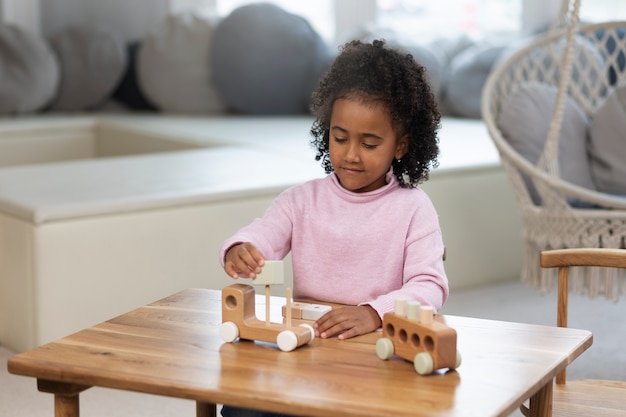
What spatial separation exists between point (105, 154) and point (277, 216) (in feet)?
9.17

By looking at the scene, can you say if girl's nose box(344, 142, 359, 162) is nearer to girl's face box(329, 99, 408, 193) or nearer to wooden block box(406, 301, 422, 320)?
girl's face box(329, 99, 408, 193)

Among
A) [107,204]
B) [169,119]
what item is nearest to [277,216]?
[107,204]

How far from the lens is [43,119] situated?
4195mm

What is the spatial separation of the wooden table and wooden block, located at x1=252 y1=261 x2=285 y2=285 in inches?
3.2

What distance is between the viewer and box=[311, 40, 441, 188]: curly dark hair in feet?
4.84

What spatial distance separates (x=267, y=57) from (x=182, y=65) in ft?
1.32

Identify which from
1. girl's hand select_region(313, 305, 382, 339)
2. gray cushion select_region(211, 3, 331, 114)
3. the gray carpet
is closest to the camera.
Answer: girl's hand select_region(313, 305, 382, 339)

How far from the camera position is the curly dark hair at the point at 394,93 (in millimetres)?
1476

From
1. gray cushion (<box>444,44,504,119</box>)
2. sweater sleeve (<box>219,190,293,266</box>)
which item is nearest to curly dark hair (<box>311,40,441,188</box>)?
sweater sleeve (<box>219,190,293,266</box>)

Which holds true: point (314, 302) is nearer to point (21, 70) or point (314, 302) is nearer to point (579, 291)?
point (579, 291)

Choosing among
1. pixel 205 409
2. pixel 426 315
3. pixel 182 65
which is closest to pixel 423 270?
pixel 426 315

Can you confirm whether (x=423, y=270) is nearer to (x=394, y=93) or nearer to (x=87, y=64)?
(x=394, y=93)

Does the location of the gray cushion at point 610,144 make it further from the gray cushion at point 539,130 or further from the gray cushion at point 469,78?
the gray cushion at point 469,78

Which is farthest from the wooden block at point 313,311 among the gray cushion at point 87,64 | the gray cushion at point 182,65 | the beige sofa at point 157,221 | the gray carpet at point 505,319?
the gray cushion at point 87,64
